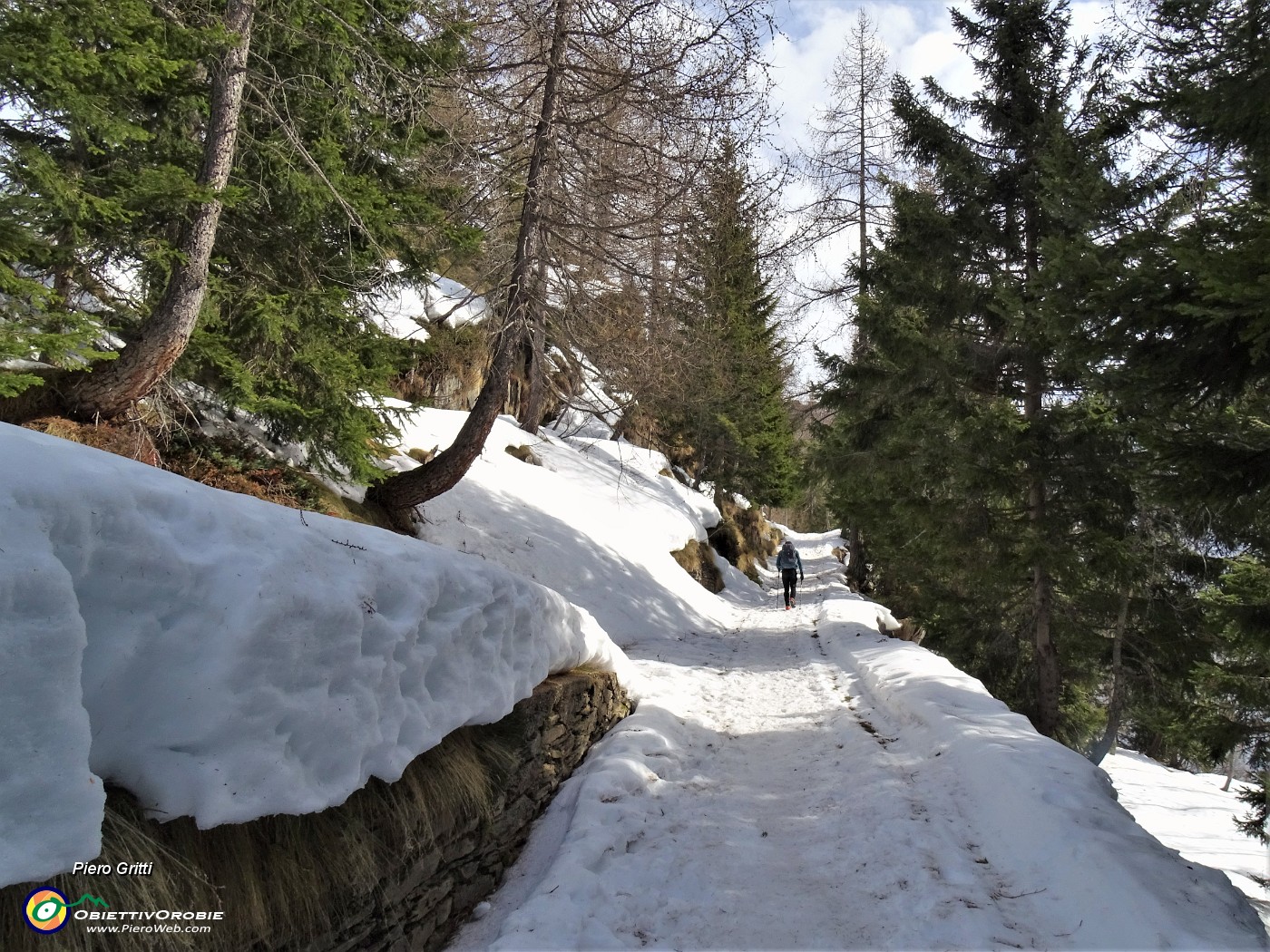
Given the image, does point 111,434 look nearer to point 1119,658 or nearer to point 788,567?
point 1119,658

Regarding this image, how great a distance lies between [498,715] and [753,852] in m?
1.92

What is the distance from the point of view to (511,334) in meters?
8.16

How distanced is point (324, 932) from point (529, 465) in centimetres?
1205

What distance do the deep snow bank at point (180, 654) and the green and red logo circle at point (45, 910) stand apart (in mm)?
232

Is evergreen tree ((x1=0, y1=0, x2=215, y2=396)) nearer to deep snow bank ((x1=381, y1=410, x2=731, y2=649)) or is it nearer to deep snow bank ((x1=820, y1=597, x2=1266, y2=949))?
deep snow bank ((x1=381, y1=410, x2=731, y2=649))

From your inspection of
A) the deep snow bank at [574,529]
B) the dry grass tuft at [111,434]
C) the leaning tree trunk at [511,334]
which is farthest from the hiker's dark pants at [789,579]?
the dry grass tuft at [111,434]

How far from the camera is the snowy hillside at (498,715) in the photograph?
6.51 ft

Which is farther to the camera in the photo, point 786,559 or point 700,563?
point 700,563

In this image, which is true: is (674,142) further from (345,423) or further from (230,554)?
(230,554)

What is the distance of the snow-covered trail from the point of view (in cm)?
342

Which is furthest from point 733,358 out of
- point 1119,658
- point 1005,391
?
point 1119,658

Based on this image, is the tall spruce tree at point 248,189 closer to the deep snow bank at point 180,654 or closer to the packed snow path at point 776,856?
the deep snow bank at point 180,654

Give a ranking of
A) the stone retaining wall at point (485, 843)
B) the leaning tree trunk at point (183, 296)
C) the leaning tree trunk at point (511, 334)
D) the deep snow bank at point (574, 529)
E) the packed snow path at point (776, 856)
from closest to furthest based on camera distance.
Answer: the stone retaining wall at point (485, 843)
the packed snow path at point (776, 856)
the leaning tree trunk at point (183, 296)
the leaning tree trunk at point (511, 334)
the deep snow bank at point (574, 529)

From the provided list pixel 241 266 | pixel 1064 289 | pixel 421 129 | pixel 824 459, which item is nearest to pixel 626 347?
pixel 421 129
